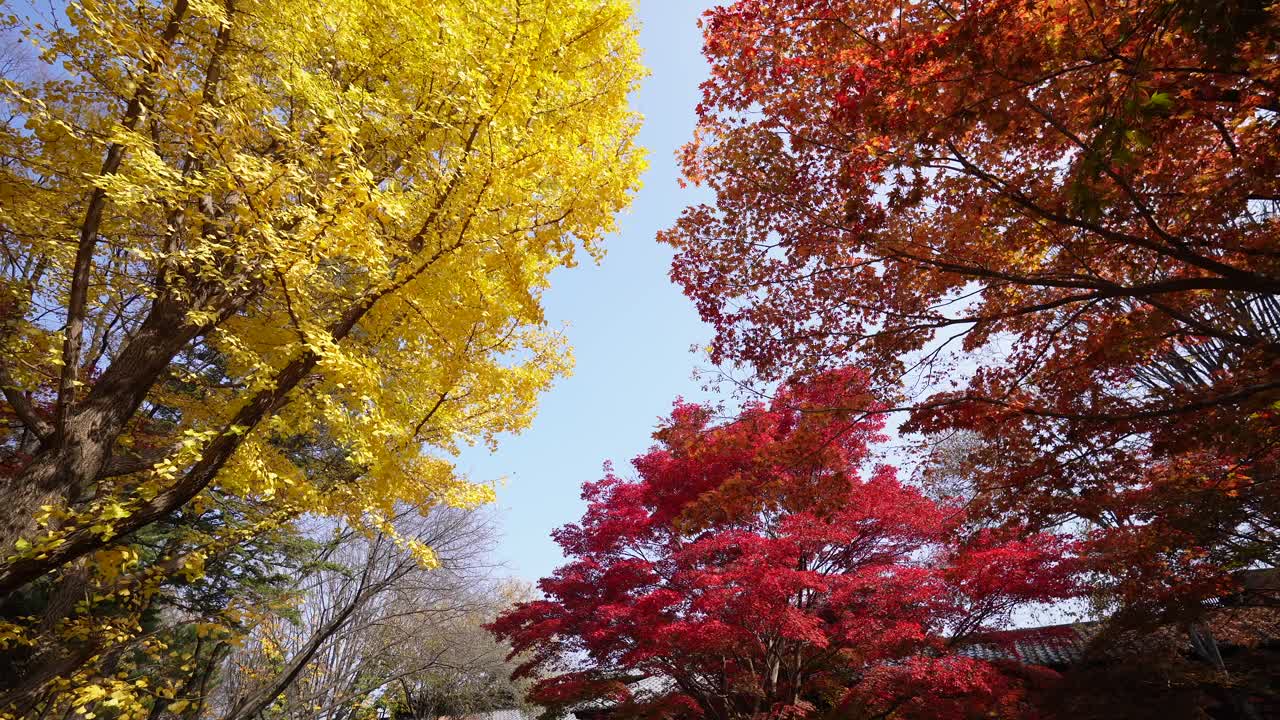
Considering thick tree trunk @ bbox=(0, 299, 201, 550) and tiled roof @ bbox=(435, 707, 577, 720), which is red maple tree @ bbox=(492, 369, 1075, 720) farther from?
tiled roof @ bbox=(435, 707, 577, 720)

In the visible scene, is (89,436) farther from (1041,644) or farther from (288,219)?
(1041,644)

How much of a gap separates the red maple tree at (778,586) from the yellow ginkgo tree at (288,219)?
9.09ft

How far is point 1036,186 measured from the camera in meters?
3.82

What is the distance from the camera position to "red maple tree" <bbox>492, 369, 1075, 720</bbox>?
6355mm

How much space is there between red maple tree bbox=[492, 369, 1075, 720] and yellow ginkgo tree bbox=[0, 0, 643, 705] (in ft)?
9.09

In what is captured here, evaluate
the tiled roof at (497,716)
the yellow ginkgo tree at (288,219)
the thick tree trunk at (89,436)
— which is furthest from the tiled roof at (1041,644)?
the tiled roof at (497,716)

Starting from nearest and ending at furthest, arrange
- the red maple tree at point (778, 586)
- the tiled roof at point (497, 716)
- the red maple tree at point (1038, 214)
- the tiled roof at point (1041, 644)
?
the red maple tree at point (1038, 214) < the red maple tree at point (778, 586) < the tiled roof at point (1041, 644) < the tiled roof at point (497, 716)

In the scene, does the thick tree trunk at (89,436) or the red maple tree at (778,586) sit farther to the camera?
the red maple tree at (778,586)

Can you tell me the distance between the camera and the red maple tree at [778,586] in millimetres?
6355

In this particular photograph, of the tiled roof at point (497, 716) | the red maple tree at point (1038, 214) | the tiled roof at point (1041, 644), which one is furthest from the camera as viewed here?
the tiled roof at point (497, 716)

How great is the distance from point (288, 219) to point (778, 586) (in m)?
6.32

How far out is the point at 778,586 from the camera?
22.7 feet

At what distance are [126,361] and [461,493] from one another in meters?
3.04

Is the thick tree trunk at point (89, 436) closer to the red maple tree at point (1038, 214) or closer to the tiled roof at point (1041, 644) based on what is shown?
the red maple tree at point (1038, 214)
